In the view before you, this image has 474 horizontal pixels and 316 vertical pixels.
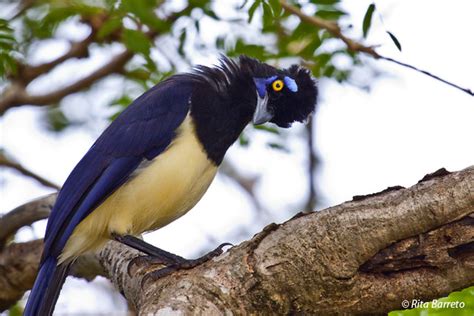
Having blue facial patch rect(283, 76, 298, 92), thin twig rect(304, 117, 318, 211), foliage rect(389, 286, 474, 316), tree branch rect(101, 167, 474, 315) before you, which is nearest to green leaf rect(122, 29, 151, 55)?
blue facial patch rect(283, 76, 298, 92)

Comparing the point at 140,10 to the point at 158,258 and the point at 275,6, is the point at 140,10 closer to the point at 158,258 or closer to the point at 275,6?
the point at 275,6

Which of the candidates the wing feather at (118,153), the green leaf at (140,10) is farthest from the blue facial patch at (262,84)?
the green leaf at (140,10)

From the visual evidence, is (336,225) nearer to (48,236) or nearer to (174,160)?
(174,160)

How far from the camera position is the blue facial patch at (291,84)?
4996 millimetres

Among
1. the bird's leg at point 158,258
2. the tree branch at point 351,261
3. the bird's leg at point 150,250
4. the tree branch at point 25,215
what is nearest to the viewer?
the tree branch at point 351,261

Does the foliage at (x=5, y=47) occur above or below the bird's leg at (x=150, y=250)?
above

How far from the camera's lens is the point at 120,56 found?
6332 millimetres

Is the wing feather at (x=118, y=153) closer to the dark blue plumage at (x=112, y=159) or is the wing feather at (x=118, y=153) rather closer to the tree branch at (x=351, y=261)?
the dark blue plumage at (x=112, y=159)

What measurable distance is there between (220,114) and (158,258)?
911 mm

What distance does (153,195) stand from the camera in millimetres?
4652

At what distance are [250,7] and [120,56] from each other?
1.94 m

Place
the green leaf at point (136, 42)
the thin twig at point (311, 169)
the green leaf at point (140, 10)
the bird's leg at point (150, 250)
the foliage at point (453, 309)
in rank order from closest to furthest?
the foliage at point (453, 309)
the bird's leg at point (150, 250)
the green leaf at point (140, 10)
the green leaf at point (136, 42)
the thin twig at point (311, 169)

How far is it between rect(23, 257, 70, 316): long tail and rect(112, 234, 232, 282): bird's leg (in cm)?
36

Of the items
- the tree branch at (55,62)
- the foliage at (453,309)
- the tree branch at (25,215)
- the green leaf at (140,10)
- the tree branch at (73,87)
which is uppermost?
the green leaf at (140,10)
